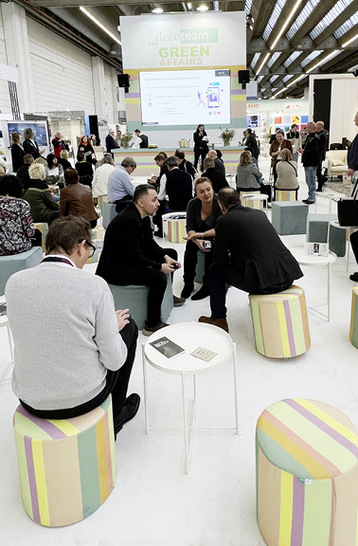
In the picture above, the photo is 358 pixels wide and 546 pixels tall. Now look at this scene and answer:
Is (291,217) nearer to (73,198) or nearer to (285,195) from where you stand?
(285,195)

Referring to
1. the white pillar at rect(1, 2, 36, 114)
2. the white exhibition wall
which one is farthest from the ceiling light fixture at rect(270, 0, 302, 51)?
the white pillar at rect(1, 2, 36, 114)

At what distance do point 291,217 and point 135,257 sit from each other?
11.8ft

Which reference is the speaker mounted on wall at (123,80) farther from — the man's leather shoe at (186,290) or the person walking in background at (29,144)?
the man's leather shoe at (186,290)

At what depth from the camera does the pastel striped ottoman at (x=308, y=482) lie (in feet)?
4.68

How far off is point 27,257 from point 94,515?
9.28 feet

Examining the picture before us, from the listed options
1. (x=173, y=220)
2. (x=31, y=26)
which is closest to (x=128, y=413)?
(x=173, y=220)

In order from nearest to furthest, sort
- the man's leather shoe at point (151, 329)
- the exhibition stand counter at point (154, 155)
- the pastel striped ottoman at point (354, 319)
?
the pastel striped ottoman at point (354, 319) → the man's leather shoe at point (151, 329) → the exhibition stand counter at point (154, 155)

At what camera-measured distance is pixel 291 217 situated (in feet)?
20.6

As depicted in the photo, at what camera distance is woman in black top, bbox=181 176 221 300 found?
4105mm

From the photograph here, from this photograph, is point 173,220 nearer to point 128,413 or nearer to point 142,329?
point 142,329

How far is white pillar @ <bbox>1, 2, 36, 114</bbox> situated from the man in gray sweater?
13008 millimetres

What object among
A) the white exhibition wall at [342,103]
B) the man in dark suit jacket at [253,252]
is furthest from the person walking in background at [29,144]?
the white exhibition wall at [342,103]

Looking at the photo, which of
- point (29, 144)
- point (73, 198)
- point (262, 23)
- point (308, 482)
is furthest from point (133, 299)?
point (262, 23)

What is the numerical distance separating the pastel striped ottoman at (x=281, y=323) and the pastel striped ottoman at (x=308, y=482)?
1.22 m
